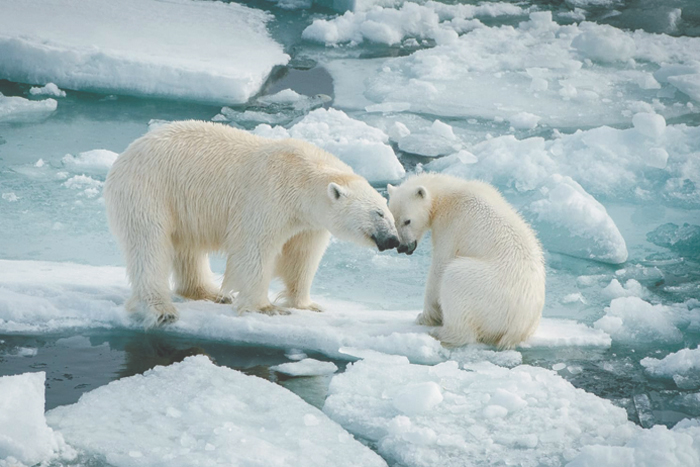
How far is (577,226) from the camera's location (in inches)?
248

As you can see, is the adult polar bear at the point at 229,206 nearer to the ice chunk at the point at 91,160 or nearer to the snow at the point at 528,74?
the ice chunk at the point at 91,160

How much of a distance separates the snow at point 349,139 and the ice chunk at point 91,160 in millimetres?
1401

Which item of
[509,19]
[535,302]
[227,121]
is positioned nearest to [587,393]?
[535,302]

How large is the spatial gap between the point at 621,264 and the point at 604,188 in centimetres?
154

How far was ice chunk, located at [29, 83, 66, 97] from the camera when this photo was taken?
912 centimetres

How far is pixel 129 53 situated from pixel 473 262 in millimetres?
6204

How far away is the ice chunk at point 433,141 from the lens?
8195 millimetres

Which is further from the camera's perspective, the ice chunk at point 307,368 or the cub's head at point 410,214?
the cub's head at point 410,214

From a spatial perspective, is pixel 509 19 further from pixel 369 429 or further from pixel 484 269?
pixel 369 429

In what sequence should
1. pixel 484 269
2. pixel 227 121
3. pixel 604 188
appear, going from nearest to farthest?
pixel 484 269
pixel 604 188
pixel 227 121

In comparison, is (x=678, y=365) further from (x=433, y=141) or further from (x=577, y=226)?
(x=433, y=141)

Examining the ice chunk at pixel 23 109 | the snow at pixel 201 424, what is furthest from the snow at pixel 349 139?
the snow at pixel 201 424

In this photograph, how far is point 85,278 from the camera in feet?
17.5

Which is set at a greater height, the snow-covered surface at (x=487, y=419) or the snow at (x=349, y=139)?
the snow-covered surface at (x=487, y=419)
